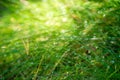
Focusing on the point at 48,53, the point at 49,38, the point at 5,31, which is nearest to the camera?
the point at 48,53

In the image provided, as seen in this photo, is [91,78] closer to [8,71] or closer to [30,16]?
[8,71]

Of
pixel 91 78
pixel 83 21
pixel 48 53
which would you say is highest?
pixel 83 21

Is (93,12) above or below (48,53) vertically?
above

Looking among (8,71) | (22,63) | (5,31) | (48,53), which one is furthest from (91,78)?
(5,31)

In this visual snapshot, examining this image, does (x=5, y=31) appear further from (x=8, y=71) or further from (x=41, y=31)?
(x=8, y=71)

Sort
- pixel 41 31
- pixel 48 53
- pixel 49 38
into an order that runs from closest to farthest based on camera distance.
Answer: pixel 48 53
pixel 49 38
pixel 41 31

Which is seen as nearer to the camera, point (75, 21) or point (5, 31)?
point (75, 21)
